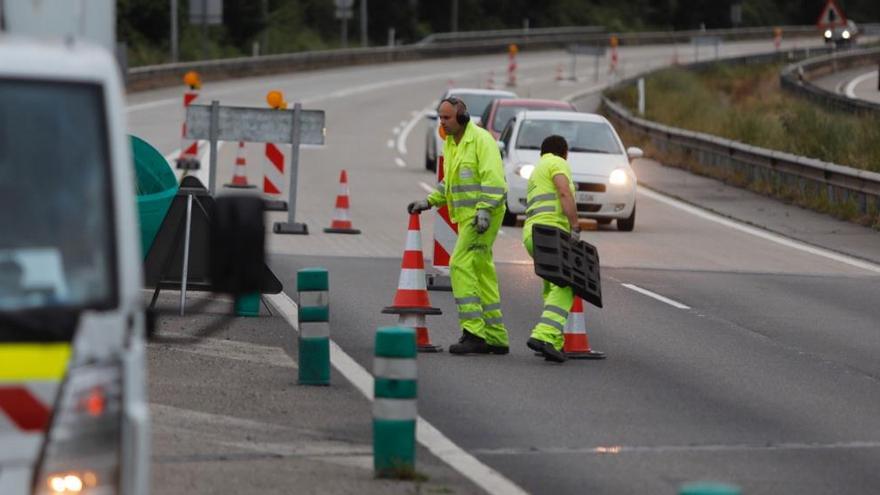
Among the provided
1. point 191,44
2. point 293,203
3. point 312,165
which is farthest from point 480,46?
point 293,203

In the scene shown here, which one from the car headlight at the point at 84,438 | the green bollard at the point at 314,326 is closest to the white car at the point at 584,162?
the green bollard at the point at 314,326

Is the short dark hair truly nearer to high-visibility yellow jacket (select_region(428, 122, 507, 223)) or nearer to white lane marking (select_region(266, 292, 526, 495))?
high-visibility yellow jacket (select_region(428, 122, 507, 223))

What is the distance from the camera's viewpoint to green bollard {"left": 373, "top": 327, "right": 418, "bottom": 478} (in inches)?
365

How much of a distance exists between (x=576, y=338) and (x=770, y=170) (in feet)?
57.3

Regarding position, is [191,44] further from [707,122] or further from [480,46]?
[707,122]

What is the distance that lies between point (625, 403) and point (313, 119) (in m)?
11.6

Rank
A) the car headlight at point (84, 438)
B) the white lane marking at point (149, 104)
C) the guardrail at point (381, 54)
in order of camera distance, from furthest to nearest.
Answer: the guardrail at point (381, 54) < the white lane marking at point (149, 104) < the car headlight at point (84, 438)

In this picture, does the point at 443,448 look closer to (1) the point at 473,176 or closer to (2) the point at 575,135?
(1) the point at 473,176

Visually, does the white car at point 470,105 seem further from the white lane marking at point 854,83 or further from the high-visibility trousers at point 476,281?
the white lane marking at point 854,83

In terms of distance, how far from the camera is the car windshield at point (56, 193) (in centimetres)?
614

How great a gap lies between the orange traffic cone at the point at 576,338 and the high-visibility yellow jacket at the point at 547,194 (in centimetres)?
59

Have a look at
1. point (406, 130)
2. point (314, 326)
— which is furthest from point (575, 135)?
point (406, 130)

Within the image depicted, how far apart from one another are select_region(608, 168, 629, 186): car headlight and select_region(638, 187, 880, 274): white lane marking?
1.59 metres

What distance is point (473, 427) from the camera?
11.3 m
